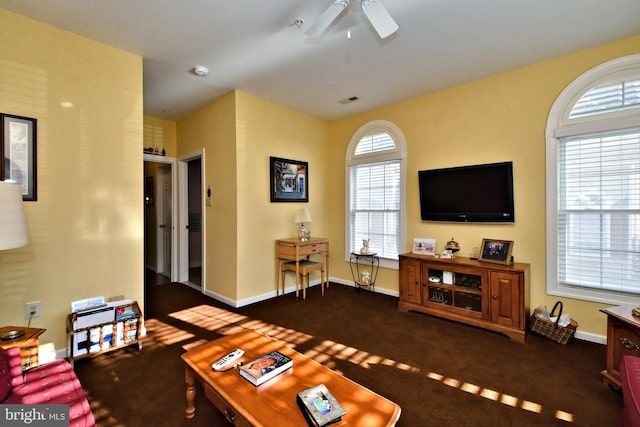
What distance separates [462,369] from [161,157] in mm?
4881

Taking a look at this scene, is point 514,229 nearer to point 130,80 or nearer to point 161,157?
point 130,80

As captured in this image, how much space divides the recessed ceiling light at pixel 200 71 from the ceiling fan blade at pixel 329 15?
159 cm

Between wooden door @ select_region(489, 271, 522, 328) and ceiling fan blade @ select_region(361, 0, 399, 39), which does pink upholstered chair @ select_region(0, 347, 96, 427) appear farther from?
wooden door @ select_region(489, 271, 522, 328)

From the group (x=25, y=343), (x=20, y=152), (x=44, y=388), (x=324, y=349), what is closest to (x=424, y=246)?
(x=324, y=349)

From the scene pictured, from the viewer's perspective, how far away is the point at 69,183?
2.45 meters

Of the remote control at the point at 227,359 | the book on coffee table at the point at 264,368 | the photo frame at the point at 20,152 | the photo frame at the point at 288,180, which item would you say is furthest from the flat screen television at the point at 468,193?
the photo frame at the point at 20,152

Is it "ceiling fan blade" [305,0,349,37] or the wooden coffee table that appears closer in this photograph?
the wooden coffee table

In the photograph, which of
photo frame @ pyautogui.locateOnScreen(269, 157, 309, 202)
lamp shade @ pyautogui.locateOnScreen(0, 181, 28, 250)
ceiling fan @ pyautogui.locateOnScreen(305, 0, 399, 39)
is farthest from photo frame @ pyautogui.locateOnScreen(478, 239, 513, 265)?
lamp shade @ pyautogui.locateOnScreen(0, 181, 28, 250)

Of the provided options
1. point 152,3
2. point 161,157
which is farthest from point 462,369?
point 161,157

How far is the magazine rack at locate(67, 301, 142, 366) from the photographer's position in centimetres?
225

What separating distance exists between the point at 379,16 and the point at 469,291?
2.71 metres

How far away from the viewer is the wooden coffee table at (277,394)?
1212 mm

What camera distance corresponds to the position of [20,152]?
2211 mm

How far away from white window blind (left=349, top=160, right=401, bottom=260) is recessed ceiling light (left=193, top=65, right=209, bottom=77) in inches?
97.8
